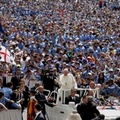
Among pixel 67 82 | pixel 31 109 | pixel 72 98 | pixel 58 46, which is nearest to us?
pixel 31 109

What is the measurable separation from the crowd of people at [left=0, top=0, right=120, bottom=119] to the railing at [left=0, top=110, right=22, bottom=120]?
5.8 inches

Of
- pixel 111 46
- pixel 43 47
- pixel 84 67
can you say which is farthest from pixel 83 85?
pixel 111 46

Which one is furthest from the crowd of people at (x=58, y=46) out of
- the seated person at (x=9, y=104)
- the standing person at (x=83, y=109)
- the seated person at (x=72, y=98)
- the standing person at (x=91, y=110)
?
the standing person at (x=91, y=110)

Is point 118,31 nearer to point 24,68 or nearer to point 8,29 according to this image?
point 8,29

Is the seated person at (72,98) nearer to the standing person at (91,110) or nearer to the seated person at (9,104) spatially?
the seated person at (9,104)

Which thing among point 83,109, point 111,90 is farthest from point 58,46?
point 83,109

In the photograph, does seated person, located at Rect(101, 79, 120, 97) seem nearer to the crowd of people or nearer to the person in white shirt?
the crowd of people

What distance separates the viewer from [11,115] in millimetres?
13688

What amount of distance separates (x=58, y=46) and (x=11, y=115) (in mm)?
12924

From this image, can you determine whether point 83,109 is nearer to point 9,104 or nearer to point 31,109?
point 31,109

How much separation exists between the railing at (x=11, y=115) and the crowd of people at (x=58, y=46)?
5.8 inches

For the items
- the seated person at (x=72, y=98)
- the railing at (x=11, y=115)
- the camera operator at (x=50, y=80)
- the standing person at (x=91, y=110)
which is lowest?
the railing at (x=11, y=115)

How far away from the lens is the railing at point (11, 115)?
1347 centimetres

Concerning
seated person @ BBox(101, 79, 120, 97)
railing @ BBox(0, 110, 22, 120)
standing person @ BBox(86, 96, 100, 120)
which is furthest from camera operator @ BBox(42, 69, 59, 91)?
standing person @ BBox(86, 96, 100, 120)
